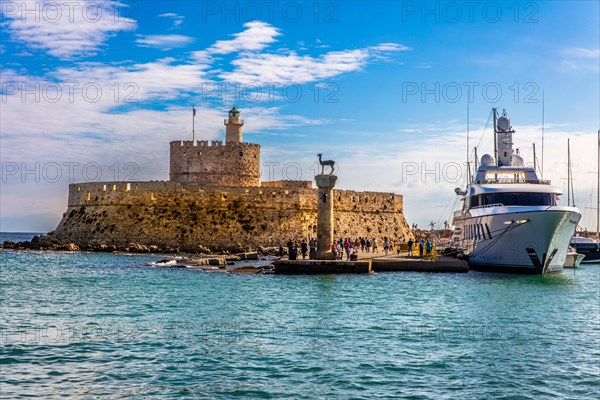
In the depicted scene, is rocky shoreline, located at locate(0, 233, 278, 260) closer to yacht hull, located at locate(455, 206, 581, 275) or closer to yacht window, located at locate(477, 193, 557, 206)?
yacht hull, located at locate(455, 206, 581, 275)

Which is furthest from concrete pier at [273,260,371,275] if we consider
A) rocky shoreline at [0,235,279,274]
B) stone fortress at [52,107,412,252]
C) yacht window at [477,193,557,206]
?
stone fortress at [52,107,412,252]

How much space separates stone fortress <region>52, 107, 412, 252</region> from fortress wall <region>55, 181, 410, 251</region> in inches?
2.4

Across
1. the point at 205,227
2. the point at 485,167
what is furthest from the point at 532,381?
the point at 205,227

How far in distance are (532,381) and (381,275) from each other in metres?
16.5

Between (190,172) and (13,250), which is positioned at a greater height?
(190,172)

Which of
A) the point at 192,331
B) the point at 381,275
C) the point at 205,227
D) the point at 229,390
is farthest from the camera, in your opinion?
the point at 205,227

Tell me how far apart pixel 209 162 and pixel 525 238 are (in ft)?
88.8

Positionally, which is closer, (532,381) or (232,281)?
(532,381)

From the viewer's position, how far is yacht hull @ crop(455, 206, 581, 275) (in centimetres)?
2708

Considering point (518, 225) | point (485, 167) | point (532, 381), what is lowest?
A: point (532, 381)

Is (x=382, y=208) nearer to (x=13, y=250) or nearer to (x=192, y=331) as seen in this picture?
(x=13, y=250)

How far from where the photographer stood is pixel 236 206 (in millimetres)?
46719

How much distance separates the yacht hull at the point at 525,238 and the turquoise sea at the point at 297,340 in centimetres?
378

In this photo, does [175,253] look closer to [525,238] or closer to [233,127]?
[233,127]
